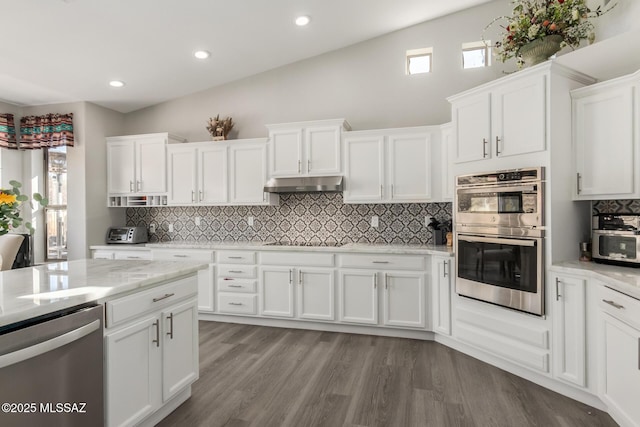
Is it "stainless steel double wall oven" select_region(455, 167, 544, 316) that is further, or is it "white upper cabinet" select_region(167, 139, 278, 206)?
"white upper cabinet" select_region(167, 139, 278, 206)

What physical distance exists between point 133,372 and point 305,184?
99.2 inches

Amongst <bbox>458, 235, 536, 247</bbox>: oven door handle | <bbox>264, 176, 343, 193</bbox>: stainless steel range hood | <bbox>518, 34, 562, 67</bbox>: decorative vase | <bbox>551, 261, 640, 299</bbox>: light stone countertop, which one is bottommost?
<bbox>551, 261, 640, 299</bbox>: light stone countertop

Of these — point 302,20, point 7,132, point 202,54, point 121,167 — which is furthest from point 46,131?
point 302,20

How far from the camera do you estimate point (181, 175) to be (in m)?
4.45

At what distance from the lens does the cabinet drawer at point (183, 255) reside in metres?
4.01

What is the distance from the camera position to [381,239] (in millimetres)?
4090

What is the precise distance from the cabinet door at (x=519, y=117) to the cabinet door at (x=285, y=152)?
2028 mm

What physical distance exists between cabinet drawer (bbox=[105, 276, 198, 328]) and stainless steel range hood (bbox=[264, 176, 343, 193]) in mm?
1829

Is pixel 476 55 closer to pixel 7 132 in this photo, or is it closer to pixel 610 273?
pixel 610 273

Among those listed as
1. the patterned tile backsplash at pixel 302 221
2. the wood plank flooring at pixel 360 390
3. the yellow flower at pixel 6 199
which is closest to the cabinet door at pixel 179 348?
the wood plank flooring at pixel 360 390

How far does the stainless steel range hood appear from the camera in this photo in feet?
12.5

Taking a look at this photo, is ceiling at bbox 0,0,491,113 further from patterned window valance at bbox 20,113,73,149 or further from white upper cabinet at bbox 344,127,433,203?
white upper cabinet at bbox 344,127,433,203

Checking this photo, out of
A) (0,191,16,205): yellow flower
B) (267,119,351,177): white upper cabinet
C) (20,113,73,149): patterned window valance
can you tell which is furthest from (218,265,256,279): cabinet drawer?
(20,113,73,149): patterned window valance

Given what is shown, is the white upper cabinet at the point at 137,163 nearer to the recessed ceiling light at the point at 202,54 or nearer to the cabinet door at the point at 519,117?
the recessed ceiling light at the point at 202,54
